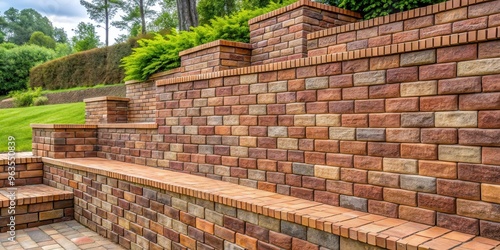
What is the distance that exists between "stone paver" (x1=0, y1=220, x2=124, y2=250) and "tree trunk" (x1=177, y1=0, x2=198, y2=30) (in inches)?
215

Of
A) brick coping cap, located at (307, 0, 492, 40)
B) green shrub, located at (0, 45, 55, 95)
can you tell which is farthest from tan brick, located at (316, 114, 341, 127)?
green shrub, located at (0, 45, 55, 95)

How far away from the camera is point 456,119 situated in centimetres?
183

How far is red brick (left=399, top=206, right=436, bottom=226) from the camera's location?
6.20ft

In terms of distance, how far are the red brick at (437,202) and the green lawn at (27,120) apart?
21.5 ft

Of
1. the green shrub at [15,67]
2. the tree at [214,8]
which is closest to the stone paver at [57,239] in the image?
the tree at [214,8]

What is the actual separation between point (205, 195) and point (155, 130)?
5.01ft

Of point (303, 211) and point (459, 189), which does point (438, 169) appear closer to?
point (459, 189)

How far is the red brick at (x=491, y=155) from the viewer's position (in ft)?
5.51

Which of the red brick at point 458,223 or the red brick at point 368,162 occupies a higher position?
the red brick at point 368,162

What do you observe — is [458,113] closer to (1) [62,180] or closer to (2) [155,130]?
(2) [155,130]

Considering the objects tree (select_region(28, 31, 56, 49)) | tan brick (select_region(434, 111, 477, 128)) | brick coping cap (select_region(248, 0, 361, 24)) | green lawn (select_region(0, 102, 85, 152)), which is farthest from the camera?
tree (select_region(28, 31, 56, 49))

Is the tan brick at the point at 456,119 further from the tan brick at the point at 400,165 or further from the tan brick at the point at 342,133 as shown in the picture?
the tan brick at the point at 342,133

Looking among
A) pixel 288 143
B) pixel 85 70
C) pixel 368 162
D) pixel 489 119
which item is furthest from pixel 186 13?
pixel 85 70

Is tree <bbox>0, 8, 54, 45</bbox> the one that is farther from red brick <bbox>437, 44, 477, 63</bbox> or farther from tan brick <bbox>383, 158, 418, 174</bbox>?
red brick <bbox>437, 44, 477, 63</bbox>
